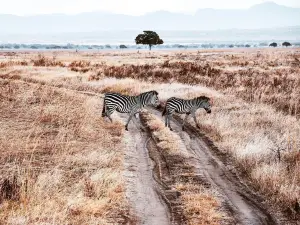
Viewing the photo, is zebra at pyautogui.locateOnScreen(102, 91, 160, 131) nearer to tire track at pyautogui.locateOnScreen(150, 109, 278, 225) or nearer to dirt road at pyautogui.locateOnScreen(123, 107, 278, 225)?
dirt road at pyautogui.locateOnScreen(123, 107, 278, 225)

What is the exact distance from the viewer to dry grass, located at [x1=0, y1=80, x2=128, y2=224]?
337 inches

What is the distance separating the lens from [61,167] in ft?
38.6

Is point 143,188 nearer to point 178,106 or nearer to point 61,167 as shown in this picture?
point 61,167

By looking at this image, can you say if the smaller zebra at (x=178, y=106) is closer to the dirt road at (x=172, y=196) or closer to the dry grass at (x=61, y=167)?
the dry grass at (x=61, y=167)

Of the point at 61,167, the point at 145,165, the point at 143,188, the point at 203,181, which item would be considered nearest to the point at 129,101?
the point at 145,165

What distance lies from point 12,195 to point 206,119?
38.5 ft

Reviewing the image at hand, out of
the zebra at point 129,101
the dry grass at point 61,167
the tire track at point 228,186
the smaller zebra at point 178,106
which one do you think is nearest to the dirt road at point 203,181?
the tire track at point 228,186

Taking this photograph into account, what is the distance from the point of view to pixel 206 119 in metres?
19.3

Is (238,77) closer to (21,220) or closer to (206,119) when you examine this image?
(206,119)

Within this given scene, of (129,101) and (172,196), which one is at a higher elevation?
(129,101)

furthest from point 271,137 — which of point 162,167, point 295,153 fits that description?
point 162,167

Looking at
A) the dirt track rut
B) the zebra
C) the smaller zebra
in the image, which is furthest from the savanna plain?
the zebra

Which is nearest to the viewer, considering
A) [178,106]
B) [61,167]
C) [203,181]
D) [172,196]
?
[172,196]

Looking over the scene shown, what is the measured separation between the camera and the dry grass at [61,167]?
857 centimetres
